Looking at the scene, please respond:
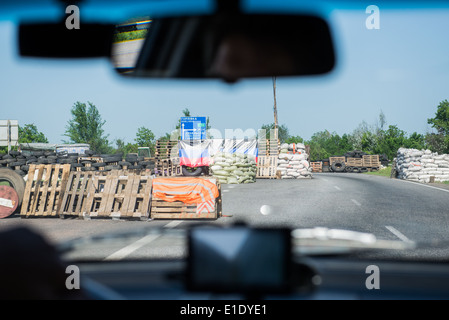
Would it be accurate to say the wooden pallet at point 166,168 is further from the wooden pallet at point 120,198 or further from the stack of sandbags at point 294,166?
the wooden pallet at point 120,198

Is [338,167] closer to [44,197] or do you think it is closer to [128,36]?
[44,197]

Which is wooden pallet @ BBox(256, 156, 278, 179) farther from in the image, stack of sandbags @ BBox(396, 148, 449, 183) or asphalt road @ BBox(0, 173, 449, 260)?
asphalt road @ BBox(0, 173, 449, 260)

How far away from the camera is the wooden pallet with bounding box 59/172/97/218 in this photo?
1378cm

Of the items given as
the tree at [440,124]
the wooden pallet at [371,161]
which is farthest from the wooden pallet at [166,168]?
the tree at [440,124]

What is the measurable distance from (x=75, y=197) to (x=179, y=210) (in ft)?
11.4

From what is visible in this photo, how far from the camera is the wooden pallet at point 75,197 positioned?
13.8 metres

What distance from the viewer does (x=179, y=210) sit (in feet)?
41.8

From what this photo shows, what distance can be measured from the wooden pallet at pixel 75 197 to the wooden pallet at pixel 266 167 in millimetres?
23377

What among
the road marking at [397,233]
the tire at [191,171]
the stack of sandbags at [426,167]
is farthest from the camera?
the tire at [191,171]

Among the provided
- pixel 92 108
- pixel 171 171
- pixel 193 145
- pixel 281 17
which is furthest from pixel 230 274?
pixel 92 108

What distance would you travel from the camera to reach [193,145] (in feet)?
120

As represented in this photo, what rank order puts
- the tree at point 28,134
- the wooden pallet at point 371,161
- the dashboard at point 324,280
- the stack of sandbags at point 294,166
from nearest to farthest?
A: the dashboard at point 324,280 < the stack of sandbags at point 294,166 < the wooden pallet at point 371,161 < the tree at point 28,134

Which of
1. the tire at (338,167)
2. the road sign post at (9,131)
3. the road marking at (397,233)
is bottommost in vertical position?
the tire at (338,167)

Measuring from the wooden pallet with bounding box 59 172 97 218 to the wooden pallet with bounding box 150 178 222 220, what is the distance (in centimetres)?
224
